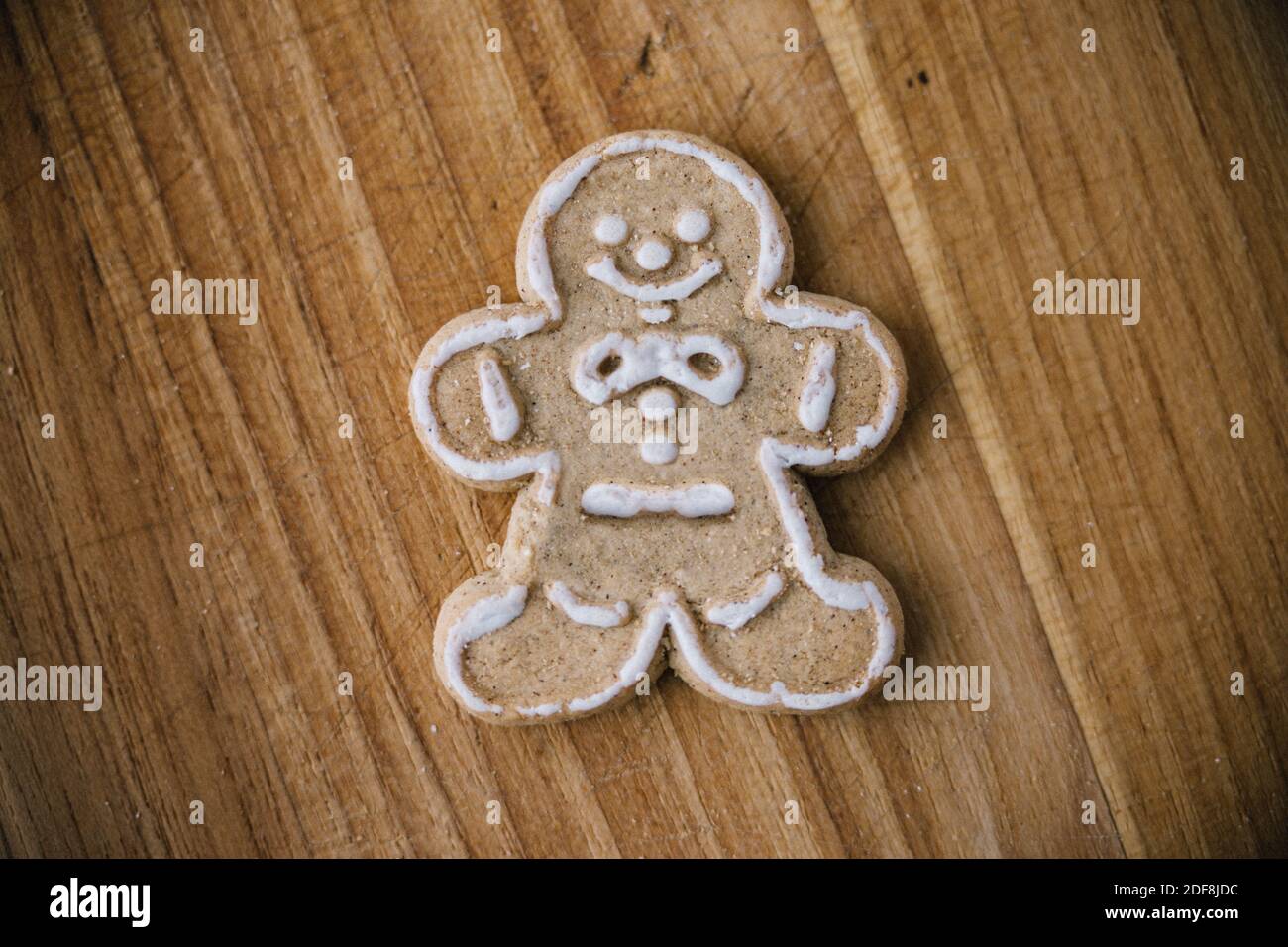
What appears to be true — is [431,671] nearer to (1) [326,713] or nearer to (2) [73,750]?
(1) [326,713]

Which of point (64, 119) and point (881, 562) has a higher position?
point (64, 119)

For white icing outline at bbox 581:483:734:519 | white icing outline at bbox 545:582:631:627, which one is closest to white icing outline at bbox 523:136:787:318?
white icing outline at bbox 581:483:734:519

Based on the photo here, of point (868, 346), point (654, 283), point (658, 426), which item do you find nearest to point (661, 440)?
point (658, 426)

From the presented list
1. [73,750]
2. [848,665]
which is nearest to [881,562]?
[848,665]

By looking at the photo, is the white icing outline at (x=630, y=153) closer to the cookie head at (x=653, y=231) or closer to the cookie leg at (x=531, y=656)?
the cookie head at (x=653, y=231)

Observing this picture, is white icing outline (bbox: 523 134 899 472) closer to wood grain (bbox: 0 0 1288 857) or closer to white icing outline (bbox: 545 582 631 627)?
wood grain (bbox: 0 0 1288 857)
